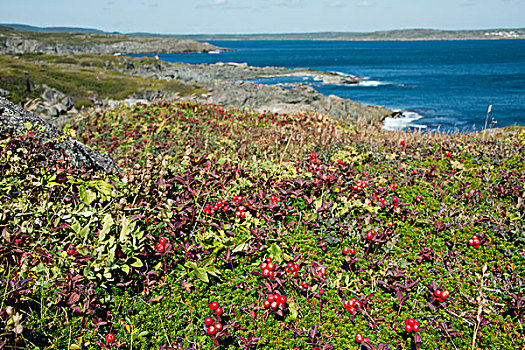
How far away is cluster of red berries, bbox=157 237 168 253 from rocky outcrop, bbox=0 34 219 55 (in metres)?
118

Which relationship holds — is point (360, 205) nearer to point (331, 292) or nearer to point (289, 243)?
point (289, 243)

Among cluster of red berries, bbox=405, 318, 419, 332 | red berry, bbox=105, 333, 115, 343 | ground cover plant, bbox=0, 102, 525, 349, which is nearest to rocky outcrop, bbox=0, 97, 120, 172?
ground cover plant, bbox=0, 102, 525, 349

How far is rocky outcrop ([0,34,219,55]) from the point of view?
363 ft

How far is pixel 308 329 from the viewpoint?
3.05 metres

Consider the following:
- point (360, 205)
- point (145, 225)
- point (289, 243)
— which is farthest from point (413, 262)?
point (145, 225)

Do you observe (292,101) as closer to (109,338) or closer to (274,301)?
(274,301)

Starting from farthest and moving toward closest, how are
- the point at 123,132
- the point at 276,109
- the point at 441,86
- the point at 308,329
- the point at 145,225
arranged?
1. the point at 441,86
2. the point at 276,109
3. the point at 123,132
4. the point at 145,225
5. the point at 308,329

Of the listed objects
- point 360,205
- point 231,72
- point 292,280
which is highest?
point 231,72

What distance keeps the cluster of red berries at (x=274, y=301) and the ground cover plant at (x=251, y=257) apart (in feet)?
0.06

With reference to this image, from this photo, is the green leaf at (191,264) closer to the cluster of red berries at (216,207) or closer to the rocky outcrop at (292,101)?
the cluster of red berries at (216,207)

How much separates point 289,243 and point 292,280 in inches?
24.2

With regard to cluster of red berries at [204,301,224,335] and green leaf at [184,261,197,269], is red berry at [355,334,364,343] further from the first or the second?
green leaf at [184,261,197,269]

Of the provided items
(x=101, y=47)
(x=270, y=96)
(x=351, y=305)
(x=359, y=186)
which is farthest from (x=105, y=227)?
(x=101, y=47)

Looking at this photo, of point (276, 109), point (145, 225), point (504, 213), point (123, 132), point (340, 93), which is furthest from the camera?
point (340, 93)
